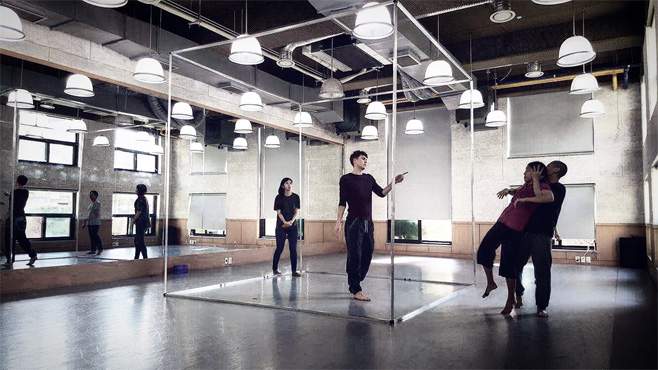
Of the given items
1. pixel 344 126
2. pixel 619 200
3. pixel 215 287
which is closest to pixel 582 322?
pixel 215 287

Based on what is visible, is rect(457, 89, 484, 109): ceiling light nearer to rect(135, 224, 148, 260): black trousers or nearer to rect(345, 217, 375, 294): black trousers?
rect(345, 217, 375, 294): black trousers

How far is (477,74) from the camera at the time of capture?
392 inches

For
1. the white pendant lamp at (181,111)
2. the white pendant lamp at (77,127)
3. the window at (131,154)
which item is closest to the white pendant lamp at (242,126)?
the white pendant lamp at (181,111)

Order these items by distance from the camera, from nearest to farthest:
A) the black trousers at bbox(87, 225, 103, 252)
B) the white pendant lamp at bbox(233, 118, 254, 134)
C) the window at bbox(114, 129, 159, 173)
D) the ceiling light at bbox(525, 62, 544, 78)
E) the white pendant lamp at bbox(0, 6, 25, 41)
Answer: the white pendant lamp at bbox(0, 6, 25, 41), the black trousers at bbox(87, 225, 103, 252), the window at bbox(114, 129, 159, 173), the ceiling light at bbox(525, 62, 544, 78), the white pendant lamp at bbox(233, 118, 254, 134)

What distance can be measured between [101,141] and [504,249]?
553 cm

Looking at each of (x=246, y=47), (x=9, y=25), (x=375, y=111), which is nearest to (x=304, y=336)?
(x=246, y=47)

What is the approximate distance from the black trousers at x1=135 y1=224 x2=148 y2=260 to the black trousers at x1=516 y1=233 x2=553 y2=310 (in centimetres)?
542

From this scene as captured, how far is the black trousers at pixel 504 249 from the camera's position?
4.33 meters

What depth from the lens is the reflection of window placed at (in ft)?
38.1

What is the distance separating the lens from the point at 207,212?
27.8 feet

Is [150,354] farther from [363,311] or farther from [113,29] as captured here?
[113,29]

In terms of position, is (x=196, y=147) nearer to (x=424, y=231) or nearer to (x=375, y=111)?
(x=375, y=111)

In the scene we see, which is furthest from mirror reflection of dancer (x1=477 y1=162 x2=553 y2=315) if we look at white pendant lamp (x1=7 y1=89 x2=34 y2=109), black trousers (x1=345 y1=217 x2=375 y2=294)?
white pendant lamp (x1=7 y1=89 x2=34 y2=109)

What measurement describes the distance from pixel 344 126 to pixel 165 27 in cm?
525
